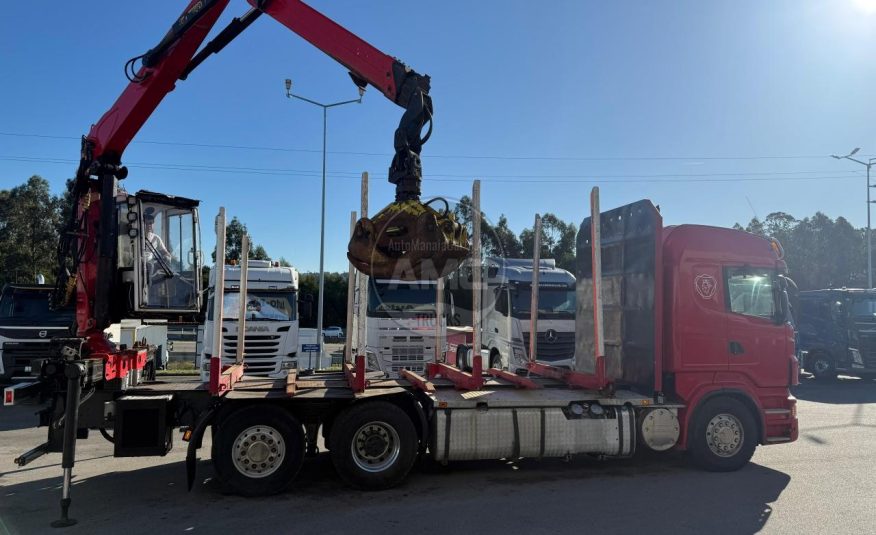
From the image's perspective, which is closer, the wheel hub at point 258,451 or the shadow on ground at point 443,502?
the shadow on ground at point 443,502

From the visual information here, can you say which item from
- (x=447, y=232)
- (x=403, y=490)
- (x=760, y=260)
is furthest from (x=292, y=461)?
(x=760, y=260)

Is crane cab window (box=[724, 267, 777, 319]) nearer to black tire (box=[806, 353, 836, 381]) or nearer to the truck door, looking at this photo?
the truck door

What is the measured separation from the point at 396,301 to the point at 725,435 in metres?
6.72

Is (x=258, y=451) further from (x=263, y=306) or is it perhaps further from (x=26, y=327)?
(x=26, y=327)

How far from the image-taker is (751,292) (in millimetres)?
7898

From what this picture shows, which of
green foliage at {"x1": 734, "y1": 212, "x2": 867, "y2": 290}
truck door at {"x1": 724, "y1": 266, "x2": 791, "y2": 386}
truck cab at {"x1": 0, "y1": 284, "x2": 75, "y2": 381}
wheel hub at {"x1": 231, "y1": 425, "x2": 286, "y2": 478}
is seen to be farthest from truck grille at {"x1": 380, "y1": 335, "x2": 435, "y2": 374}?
green foliage at {"x1": 734, "y1": 212, "x2": 867, "y2": 290}

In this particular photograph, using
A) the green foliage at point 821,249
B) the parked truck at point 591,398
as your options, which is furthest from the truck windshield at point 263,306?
the green foliage at point 821,249

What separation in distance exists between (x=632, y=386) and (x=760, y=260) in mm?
2472

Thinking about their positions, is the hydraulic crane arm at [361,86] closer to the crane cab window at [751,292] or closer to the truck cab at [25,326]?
the crane cab window at [751,292]

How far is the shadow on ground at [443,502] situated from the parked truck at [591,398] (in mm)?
343

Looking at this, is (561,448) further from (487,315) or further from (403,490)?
(487,315)

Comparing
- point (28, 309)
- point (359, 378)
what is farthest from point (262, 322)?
point (28, 309)

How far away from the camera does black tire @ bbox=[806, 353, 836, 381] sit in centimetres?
1834

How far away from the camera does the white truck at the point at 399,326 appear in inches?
468
